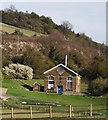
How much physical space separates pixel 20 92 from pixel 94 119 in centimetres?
3108

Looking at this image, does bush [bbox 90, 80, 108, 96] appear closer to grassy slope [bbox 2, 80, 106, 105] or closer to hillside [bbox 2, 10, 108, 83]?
hillside [bbox 2, 10, 108, 83]

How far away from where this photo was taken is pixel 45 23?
119562 mm

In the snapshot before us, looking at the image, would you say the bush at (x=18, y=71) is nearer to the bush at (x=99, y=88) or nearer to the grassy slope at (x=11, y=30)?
the bush at (x=99, y=88)

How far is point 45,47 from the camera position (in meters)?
91.0

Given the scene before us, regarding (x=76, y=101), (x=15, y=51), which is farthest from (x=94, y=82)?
(x=15, y=51)

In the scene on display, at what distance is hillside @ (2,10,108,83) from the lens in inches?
2955

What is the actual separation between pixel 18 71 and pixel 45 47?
2002 centimetres

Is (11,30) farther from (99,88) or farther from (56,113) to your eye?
(56,113)

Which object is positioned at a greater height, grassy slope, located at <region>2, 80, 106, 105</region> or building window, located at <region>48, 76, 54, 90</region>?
building window, located at <region>48, 76, 54, 90</region>

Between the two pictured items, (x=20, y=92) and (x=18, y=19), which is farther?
(x=18, y=19)

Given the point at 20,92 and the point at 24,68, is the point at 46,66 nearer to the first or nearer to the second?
the point at 24,68

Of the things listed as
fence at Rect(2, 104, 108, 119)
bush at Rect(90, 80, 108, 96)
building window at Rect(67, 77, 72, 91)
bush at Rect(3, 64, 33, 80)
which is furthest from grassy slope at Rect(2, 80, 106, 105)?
fence at Rect(2, 104, 108, 119)

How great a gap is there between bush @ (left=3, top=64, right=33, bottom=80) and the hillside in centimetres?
188

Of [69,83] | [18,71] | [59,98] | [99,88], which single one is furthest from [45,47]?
[59,98]
